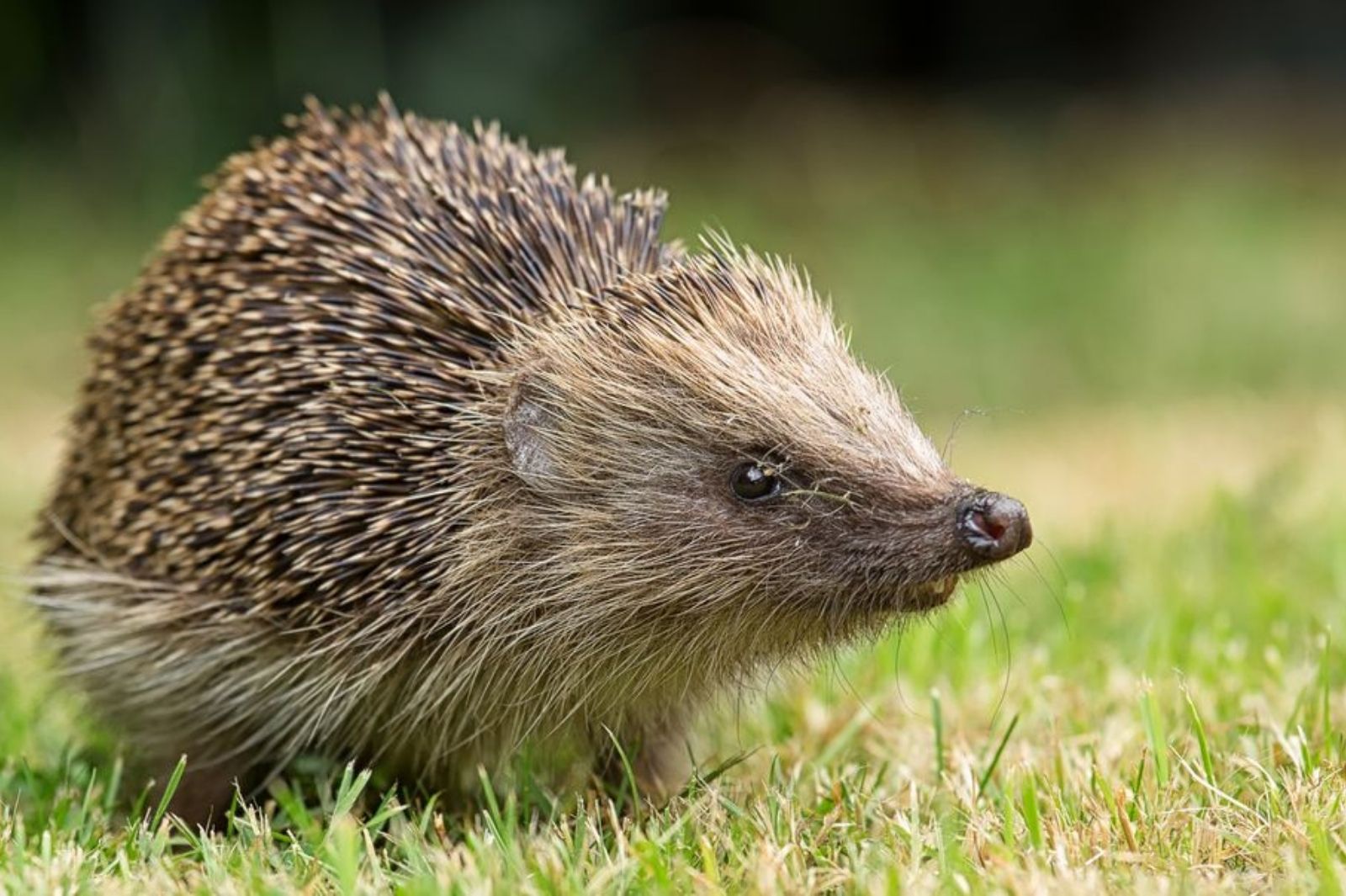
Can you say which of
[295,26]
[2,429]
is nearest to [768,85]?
[295,26]

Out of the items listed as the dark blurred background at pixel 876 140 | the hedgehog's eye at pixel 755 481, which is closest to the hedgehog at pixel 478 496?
the hedgehog's eye at pixel 755 481

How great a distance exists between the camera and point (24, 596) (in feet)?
18.4

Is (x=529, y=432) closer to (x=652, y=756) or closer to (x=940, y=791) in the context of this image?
(x=652, y=756)

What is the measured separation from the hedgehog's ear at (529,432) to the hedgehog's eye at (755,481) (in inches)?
19.7

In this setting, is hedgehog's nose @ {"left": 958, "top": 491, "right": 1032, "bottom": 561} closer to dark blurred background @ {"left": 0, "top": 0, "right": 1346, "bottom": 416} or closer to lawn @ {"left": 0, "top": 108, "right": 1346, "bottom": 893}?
lawn @ {"left": 0, "top": 108, "right": 1346, "bottom": 893}

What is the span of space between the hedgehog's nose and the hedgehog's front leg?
3.92ft

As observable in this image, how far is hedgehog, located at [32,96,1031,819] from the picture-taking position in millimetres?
4305

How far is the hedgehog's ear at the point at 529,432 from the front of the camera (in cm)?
456

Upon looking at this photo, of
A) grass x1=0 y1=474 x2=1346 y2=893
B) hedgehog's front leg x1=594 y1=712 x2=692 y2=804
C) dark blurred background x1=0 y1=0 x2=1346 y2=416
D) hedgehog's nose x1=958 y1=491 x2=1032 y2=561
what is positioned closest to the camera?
grass x1=0 y1=474 x2=1346 y2=893

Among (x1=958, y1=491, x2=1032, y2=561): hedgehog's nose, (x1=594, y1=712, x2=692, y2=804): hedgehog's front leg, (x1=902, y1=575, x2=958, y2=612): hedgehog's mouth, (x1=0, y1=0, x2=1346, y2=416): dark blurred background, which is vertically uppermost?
(x1=0, y1=0, x2=1346, y2=416): dark blurred background

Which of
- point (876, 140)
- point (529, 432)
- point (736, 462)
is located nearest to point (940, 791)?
point (736, 462)

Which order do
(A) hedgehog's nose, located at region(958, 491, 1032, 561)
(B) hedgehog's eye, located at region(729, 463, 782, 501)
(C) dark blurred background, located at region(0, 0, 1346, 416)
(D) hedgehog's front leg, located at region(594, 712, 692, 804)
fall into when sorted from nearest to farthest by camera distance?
(A) hedgehog's nose, located at region(958, 491, 1032, 561)
(B) hedgehog's eye, located at region(729, 463, 782, 501)
(D) hedgehog's front leg, located at region(594, 712, 692, 804)
(C) dark blurred background, located at region(0, 0, 1346, 416)

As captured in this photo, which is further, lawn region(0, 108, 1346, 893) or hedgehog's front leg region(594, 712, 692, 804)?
hedgehog's front leg region(594, 712, 692, 804)

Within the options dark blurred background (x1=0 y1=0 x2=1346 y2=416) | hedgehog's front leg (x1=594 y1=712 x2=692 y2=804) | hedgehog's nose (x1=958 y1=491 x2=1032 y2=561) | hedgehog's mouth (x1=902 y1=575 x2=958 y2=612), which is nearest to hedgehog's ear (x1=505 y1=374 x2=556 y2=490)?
hedgehog's front leg (x1=594 y1=712 x2=692 y2=804)
